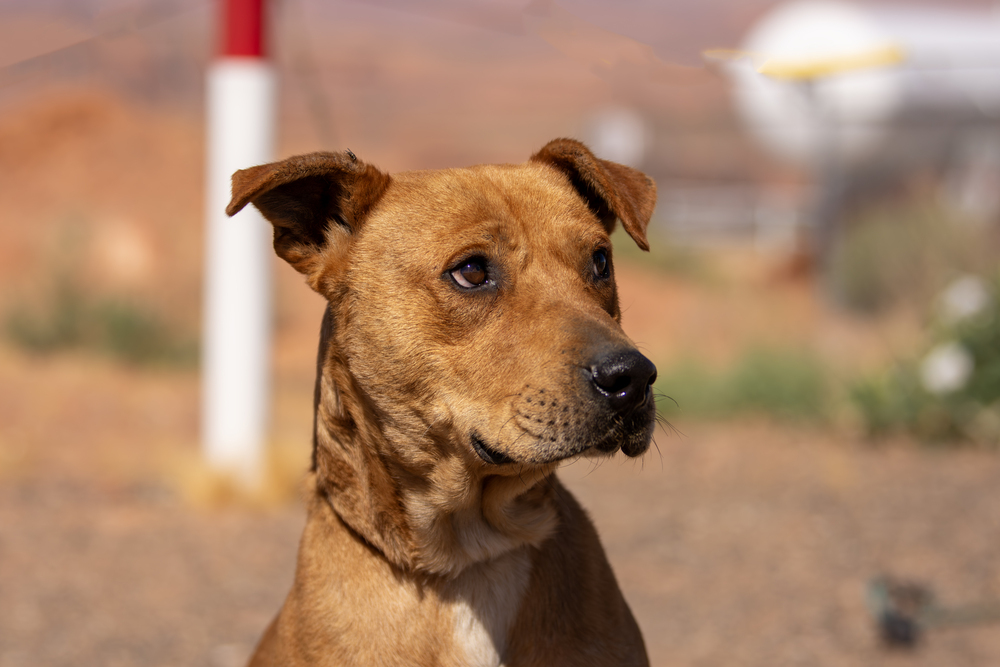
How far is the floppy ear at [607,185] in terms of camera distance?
3.34 metres

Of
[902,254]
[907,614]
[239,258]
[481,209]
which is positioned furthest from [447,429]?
[902,254]

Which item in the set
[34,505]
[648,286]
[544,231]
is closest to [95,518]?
[34,505]

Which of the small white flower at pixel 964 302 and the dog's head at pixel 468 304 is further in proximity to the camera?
the small white flower at pixel 964 302

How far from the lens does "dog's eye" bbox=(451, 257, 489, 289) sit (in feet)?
9.82

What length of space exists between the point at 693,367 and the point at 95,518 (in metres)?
5.65

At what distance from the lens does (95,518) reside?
22.2ft

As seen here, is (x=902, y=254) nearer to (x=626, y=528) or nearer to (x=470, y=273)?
(x=626, y=528)

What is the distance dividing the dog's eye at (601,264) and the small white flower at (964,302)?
571 centimetres

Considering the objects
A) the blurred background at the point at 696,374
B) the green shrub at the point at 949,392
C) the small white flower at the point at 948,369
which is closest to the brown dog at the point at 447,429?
the blurred background at the point at 696,374

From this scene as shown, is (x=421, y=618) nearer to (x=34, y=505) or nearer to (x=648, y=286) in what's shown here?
(x=34, y=505)

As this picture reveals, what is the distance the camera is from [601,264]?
3295mm

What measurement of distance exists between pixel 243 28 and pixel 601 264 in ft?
13.9

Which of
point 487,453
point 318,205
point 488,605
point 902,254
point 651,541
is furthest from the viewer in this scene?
point 902,254

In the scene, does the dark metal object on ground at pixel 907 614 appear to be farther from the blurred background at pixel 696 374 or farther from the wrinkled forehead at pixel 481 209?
the wrinkled forehead at pixel 481 209
